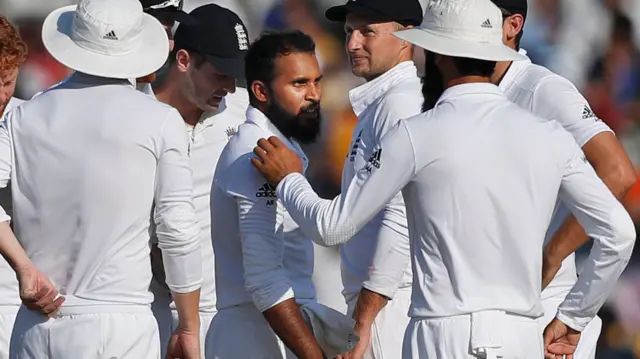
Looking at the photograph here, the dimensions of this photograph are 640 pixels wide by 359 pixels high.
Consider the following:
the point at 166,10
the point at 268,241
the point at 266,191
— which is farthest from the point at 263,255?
the point at 166,10

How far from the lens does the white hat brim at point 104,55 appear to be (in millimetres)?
4207

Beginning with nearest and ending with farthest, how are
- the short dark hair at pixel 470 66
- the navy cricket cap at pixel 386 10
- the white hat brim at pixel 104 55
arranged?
1. the short dark hair at pixel 470 66
2. the white hat brim at pixel 104 55
3. the navy cricket cap at pixel 386 10

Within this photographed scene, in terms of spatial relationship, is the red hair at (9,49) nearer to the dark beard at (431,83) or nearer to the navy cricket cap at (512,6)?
the dark beard at (431,83)

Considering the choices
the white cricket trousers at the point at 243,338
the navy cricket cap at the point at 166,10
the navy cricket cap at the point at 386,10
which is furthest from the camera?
the navy cricket cap at the point at 166,10

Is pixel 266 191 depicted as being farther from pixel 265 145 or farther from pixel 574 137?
pixel 574 137

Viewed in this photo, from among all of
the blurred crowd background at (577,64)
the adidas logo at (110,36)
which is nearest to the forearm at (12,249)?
the adidas logo at (110,36)

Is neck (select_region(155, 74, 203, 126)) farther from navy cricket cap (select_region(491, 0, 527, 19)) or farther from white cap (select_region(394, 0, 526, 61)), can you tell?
white cap (select_region(394, 0, 526, 61))

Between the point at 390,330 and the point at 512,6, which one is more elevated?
the point at 512,6

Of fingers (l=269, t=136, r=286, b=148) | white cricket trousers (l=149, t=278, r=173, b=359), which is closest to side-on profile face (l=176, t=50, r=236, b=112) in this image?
white cricket trousers (l=149, t=278, r=173, b=359)

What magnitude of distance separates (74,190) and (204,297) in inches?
45.3

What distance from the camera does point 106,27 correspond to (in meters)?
4.24

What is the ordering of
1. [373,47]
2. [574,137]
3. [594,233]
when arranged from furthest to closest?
[373,47] → [574,137] → [594,233]

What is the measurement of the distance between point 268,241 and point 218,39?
3.60 feet

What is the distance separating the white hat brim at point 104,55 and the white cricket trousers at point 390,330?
113 centimetres
